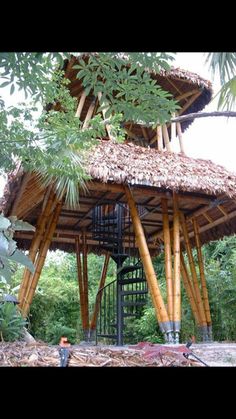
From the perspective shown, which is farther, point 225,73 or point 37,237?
point 37,237

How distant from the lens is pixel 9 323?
3.54 meters

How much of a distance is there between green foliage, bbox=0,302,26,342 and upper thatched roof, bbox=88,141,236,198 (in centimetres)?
151

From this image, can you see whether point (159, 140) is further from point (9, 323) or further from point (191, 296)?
point (9, 323)

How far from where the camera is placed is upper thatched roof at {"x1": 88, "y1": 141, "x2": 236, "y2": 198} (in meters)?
4.44

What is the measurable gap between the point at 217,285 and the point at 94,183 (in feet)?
15.1

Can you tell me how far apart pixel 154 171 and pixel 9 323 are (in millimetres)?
2121

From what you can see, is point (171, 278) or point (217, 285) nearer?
point (171, 278)

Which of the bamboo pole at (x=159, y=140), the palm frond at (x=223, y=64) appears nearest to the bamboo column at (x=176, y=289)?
the bamboo pole at (x=159, y=140)

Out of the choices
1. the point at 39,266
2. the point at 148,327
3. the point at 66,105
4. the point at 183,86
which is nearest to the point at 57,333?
the point at 148,327

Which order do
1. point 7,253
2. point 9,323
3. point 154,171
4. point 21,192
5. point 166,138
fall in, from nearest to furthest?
1. point 7,253
2. point 9,323
3. point 154,171
4. point 21,192
5. point 166,138

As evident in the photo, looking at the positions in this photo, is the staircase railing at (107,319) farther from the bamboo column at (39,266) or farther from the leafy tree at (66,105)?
the leafy tree at (66,105)
